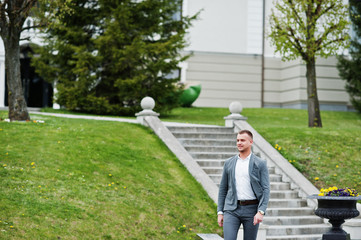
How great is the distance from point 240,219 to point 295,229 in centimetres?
521

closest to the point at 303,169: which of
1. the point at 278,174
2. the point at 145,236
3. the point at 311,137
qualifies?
the point at 278,174

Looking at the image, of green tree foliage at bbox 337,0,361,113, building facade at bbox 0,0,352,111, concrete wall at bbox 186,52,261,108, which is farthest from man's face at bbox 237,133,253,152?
concrete wall at bbox 186,52,261,108

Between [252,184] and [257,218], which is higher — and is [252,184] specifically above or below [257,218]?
above

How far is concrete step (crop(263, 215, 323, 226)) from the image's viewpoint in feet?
38.6

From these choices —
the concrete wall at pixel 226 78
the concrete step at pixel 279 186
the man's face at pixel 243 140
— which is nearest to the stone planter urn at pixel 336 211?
the concrete step at pixel 279 186

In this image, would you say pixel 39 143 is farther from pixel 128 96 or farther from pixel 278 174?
pixel 128 96

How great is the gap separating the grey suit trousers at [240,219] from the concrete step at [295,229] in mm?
4634

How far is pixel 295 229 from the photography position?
1159 centimetres

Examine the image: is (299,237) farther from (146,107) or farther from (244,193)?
(146,107)

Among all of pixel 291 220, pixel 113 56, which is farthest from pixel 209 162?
pixel 113 56

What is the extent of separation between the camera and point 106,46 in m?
21.7

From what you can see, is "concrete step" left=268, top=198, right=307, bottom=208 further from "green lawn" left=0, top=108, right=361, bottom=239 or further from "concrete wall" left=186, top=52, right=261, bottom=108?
"concrete wall" left=186, top=52, right=261, bottom=108

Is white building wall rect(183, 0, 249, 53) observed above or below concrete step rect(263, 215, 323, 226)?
above

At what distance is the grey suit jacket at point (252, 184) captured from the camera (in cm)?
667
